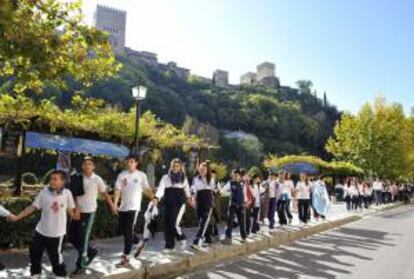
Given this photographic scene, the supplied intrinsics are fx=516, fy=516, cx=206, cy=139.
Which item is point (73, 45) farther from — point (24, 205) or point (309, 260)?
point (309, 260)

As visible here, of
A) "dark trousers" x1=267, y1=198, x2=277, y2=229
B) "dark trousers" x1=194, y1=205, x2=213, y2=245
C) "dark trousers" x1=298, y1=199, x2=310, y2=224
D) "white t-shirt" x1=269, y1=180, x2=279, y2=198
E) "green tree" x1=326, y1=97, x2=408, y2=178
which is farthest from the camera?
"green tree" x1=326, y1=97, x2=408, y2=178

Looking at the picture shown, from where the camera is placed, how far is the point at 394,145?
4919 cm

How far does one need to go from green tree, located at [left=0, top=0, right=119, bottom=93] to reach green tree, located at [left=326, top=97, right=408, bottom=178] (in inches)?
1624

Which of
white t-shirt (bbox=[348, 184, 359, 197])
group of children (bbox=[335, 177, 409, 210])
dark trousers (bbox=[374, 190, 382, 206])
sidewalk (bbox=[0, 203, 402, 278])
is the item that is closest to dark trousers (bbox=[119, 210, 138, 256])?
sidewalk (bbox=[0, 203, 402, 278])

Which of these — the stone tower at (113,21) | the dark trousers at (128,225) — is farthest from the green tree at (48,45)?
the stone tower at (113,21)

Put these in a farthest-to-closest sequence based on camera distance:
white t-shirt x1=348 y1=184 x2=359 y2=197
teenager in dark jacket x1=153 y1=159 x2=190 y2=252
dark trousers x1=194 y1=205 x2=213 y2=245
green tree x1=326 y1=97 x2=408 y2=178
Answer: green tree x1=326 y1=97 x2=408 y2=178 < white t-shirt x1=348 y1=184 x2=359 y2=197 < dark trousers x1=194 y1=205 x2=213 y2=245 < teenager in dark jacket x1=153 y1=159 x2=190 y2=252

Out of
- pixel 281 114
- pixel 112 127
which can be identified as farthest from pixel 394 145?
pixel 281 114

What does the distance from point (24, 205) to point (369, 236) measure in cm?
1074

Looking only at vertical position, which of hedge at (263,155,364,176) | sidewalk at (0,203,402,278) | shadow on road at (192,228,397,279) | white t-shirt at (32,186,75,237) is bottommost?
shadow on road at (192,228,397,279)

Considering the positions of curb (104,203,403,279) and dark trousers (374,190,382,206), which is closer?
curb (104,203,403,279)

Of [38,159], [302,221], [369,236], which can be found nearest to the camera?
[369,236]

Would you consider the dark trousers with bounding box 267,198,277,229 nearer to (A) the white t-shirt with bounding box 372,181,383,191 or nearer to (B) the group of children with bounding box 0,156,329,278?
(B) the group of children with bounding box 0,156,329,278

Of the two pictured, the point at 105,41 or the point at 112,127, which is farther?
the point at 112,127

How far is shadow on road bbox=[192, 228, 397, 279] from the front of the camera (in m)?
9.23
